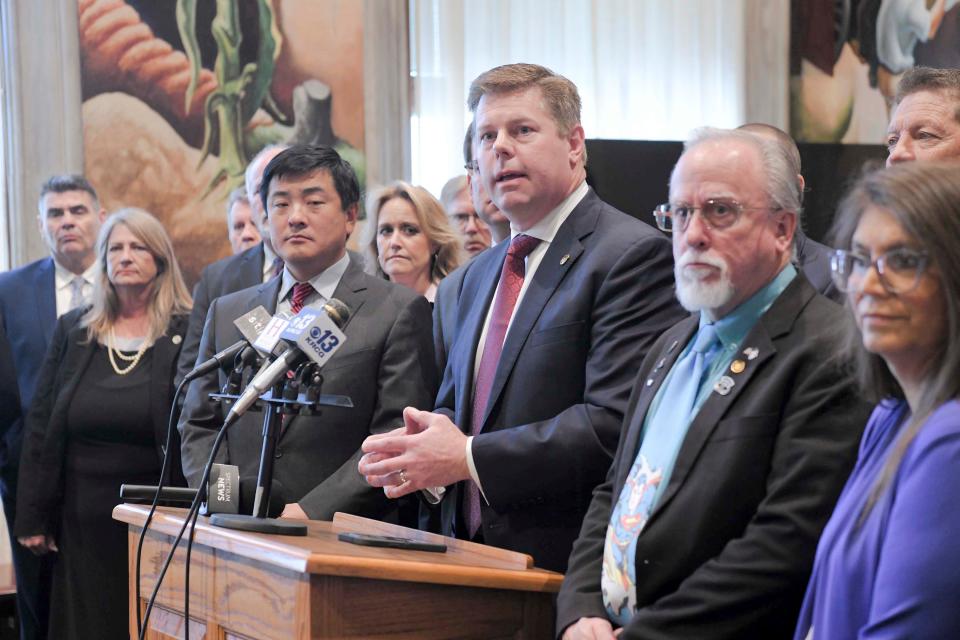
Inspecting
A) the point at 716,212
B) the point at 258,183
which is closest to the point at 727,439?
the point at 716,212

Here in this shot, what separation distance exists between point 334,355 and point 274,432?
0.96 metres

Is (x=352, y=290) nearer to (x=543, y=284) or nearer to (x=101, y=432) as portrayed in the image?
(x=543, y=284)

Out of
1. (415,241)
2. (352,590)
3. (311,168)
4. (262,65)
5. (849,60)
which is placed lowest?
(352,590)

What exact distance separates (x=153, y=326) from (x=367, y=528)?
2390 millimetres

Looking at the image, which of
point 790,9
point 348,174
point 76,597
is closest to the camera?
point 348,174

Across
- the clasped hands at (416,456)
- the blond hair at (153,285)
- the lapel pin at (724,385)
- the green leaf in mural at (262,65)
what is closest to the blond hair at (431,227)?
the blond hair at (153,285)

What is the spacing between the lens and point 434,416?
10.5ft

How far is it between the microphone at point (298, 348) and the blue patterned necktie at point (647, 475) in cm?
70

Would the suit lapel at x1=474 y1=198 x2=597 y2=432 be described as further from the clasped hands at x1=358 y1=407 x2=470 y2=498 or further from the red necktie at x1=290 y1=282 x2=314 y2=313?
the red necktie at x1=290 y1=282 x2=314 y2=313

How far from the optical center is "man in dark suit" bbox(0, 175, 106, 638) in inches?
217

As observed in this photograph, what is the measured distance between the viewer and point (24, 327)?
237 inches

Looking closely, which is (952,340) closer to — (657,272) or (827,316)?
(827,316)

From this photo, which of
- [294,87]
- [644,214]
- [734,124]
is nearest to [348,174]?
[644,214]

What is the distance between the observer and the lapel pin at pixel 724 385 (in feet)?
8.57
